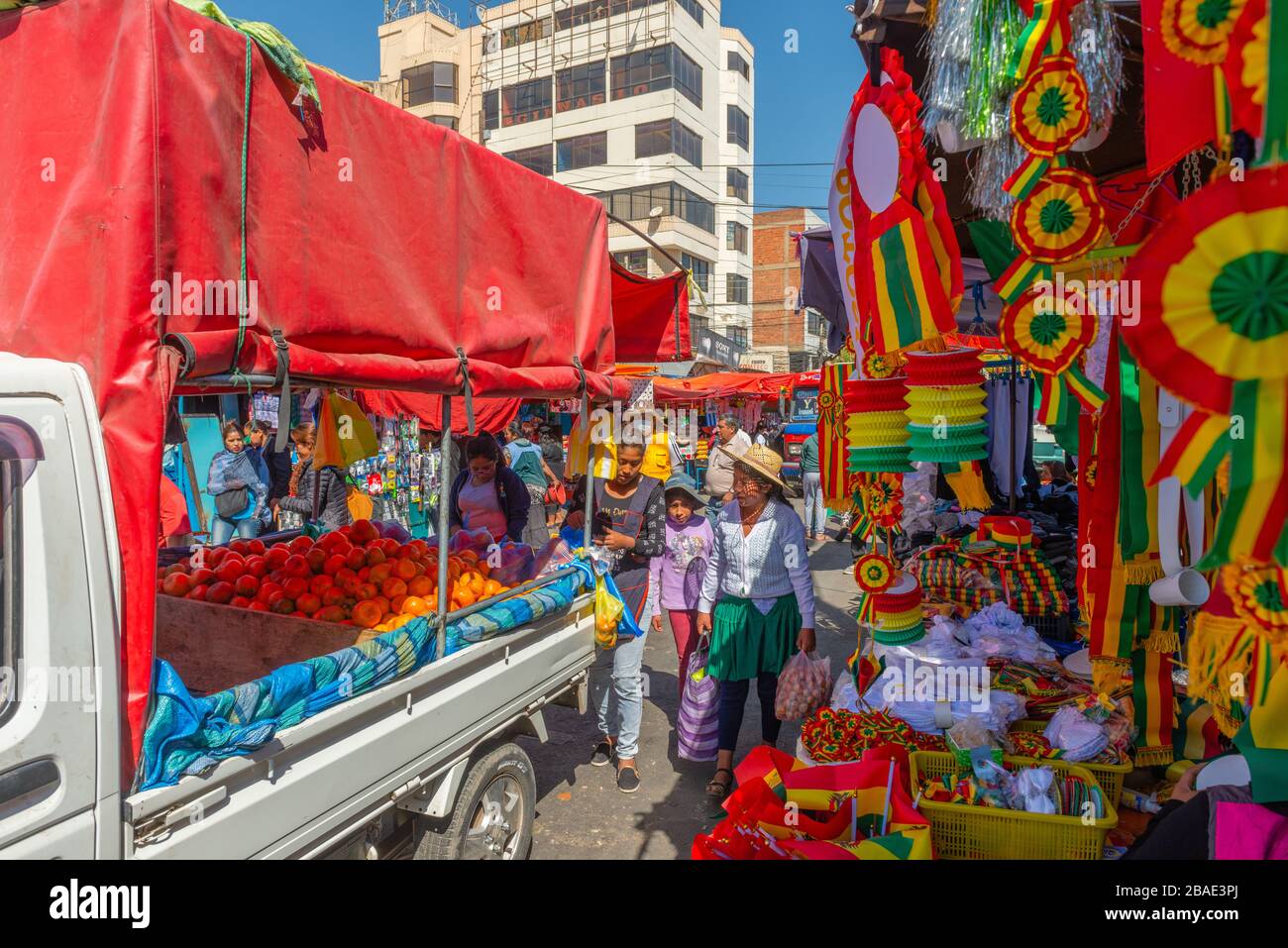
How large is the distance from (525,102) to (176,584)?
34972 millimetres

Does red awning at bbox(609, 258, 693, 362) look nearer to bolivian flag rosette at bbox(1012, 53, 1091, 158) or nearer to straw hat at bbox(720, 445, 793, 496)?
straw hat at bbox(720, 445, 793, 496)

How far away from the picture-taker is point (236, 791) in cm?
213

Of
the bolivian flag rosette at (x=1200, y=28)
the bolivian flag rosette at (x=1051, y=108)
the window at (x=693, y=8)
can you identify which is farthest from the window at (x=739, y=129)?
the bolivian flag rosette at (x=1200, y=28)

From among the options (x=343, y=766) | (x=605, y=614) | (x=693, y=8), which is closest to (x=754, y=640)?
(x=605, y=614)

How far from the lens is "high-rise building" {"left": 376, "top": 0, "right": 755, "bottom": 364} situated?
1251 inches

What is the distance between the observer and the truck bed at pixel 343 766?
6.44 feet

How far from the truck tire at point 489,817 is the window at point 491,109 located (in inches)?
1404

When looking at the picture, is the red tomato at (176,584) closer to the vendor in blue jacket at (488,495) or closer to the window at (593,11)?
the vendor in blue jacket at (488,495)

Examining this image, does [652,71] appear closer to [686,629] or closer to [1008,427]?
[1008,427]

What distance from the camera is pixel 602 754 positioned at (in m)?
5.07

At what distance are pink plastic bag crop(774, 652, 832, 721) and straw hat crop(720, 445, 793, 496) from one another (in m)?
1.02
